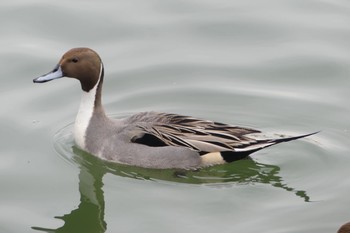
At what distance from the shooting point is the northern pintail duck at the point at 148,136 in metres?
10.9

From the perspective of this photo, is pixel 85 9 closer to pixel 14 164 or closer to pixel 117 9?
pixel 117 9

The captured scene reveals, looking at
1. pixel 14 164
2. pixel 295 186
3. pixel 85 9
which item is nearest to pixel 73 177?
pixel 14 164

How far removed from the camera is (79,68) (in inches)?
439

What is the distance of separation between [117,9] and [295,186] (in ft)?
16.3

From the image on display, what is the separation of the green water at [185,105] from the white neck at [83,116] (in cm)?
16

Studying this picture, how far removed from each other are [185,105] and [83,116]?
1452 mm

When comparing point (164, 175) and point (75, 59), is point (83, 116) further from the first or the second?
point (164, 175)

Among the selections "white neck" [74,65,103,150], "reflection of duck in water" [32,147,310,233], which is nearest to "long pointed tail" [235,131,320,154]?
"reflection of duck in water" [32,147,310,233]

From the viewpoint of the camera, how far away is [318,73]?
502 inches

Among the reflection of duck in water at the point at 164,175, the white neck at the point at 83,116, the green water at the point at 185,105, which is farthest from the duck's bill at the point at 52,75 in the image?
the reflection of duck in water at the point at 164,175

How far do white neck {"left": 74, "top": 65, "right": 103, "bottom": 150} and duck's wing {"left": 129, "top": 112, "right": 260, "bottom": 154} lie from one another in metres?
0.51

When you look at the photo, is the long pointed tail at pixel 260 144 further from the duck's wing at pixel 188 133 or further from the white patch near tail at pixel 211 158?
the white patch near tail at pixel 211 158

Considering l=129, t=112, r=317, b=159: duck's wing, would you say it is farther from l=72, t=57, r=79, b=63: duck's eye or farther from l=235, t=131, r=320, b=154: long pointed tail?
l=72, t=57, r=79, b=63: duck's eye

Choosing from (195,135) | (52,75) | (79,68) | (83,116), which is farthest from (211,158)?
(52,75)
